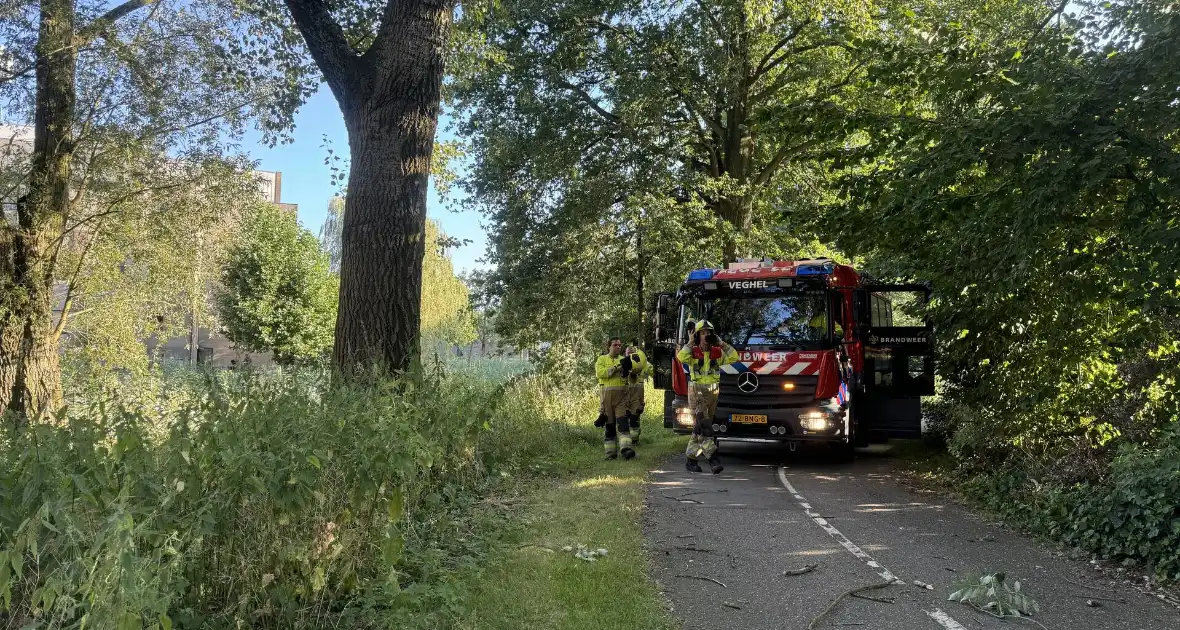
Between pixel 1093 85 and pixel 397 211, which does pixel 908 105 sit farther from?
pixel 397 211

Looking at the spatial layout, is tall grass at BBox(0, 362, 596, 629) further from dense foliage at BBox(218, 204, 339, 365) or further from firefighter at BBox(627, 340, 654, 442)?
dense foliage at BBox(218, 204, 339, 365)

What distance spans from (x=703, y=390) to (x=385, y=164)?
5260 mm

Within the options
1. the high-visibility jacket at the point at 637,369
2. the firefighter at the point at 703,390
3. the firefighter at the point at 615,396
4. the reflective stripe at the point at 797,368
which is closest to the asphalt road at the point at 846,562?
the firefighter at the point at 703,390

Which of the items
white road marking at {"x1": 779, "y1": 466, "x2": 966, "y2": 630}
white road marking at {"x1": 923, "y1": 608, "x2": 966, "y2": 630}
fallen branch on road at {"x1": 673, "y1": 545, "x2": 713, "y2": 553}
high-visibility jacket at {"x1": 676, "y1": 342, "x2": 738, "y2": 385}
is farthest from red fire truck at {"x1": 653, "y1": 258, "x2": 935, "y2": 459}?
white road marking at {"x1": 923, "y1": 608, "x2": 966, "y2": 630}

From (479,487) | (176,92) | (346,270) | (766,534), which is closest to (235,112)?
(176,92)

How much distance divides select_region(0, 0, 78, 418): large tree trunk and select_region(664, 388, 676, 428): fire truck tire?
842 centimetres

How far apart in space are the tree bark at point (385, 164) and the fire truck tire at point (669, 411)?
15.9 feet

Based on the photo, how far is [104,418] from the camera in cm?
396

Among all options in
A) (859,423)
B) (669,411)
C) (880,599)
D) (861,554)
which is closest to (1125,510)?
(861,554)

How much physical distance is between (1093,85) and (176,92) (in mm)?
12054

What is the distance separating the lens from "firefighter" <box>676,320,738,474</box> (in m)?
10.5

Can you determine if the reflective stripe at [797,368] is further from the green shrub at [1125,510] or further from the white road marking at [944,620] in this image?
the white road marking at [944,620]

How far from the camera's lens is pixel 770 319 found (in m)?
11.2

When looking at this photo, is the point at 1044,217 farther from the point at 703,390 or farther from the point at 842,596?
the point at 703,390
